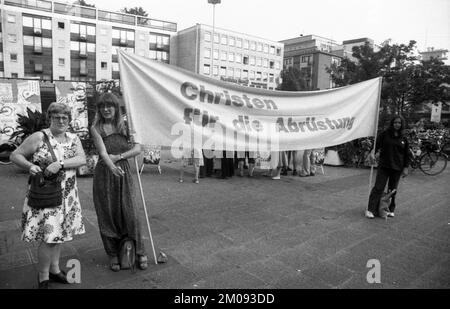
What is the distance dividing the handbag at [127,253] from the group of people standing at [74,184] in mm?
49

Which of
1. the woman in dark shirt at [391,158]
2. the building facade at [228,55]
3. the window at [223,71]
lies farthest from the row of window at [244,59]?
the woman in dark shirt at [391,158]

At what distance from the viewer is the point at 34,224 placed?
9.34 ft

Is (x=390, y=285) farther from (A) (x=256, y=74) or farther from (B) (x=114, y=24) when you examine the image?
(A) (x=256, y=74)

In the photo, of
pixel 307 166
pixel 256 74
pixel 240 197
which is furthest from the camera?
pixel 256 74

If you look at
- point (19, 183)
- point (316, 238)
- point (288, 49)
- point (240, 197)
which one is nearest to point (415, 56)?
point (240, 197)

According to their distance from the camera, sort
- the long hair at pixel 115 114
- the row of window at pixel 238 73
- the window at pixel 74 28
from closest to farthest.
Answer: the long hair at pixel 115 114 < the window at pixel 74 28 < the row of window at pixel 238 73

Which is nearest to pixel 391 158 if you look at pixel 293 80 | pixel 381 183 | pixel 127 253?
pixel 381 183

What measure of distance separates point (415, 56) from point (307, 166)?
11821 mm

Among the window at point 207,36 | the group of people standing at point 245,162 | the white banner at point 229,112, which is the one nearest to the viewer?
the white banner at point 229,112

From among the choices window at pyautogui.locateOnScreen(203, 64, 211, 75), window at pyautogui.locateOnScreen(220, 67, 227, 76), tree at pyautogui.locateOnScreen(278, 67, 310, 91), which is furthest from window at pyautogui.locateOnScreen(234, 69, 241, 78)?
tree at pyautogui.locateOnScreen(278, 67, 310, 91)

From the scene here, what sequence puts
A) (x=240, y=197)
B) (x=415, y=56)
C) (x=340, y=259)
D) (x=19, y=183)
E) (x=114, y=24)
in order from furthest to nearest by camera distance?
(x=114, y=24) < (x=415, y=56) < (x=19, y=183) < (x=240, y=197) < (x=340, y=259)

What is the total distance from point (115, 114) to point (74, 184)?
81cm

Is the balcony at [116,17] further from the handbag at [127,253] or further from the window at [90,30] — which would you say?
the handbag at [127,253]

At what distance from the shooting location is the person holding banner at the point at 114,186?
3.30m
